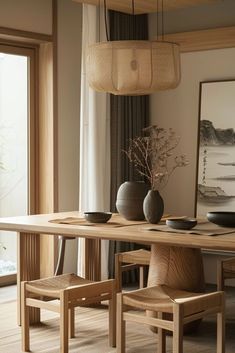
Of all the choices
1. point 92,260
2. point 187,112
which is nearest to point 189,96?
point 187,112

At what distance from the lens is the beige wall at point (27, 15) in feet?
20.4

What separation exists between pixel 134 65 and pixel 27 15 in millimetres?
2066

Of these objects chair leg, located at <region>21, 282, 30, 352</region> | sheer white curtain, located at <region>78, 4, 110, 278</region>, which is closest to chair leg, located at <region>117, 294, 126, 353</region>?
chair leg, located at <region>21, 282, 30, 352</region>

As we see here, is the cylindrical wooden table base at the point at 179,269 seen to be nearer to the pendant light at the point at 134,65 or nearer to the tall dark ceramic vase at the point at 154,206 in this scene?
the tall dark ceramic vase at the point at 154,206

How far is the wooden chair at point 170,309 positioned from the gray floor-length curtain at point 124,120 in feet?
8.44

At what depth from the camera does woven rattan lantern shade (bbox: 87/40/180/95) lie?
467 cm

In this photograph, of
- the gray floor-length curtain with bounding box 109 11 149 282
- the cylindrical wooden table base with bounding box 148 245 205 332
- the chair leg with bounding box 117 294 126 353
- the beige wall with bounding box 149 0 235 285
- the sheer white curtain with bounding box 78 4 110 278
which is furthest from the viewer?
the gray floor-length curtain with bounding box 109 11 149 282

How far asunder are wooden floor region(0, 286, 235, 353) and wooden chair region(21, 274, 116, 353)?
0.45 ft

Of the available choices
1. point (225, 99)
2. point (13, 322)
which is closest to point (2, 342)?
point (13, 322)

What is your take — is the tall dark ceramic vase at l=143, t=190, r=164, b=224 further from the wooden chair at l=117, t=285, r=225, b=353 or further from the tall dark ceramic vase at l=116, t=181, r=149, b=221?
the wooden chair at l=117, t=285, r=225, b=353

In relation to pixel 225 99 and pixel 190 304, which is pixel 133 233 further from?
pixel 225 99

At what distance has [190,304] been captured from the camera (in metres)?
4.02

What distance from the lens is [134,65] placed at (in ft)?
15.4

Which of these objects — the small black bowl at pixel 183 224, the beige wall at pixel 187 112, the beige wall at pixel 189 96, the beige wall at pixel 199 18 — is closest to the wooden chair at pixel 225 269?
the small black bowl at pixel 183 224
